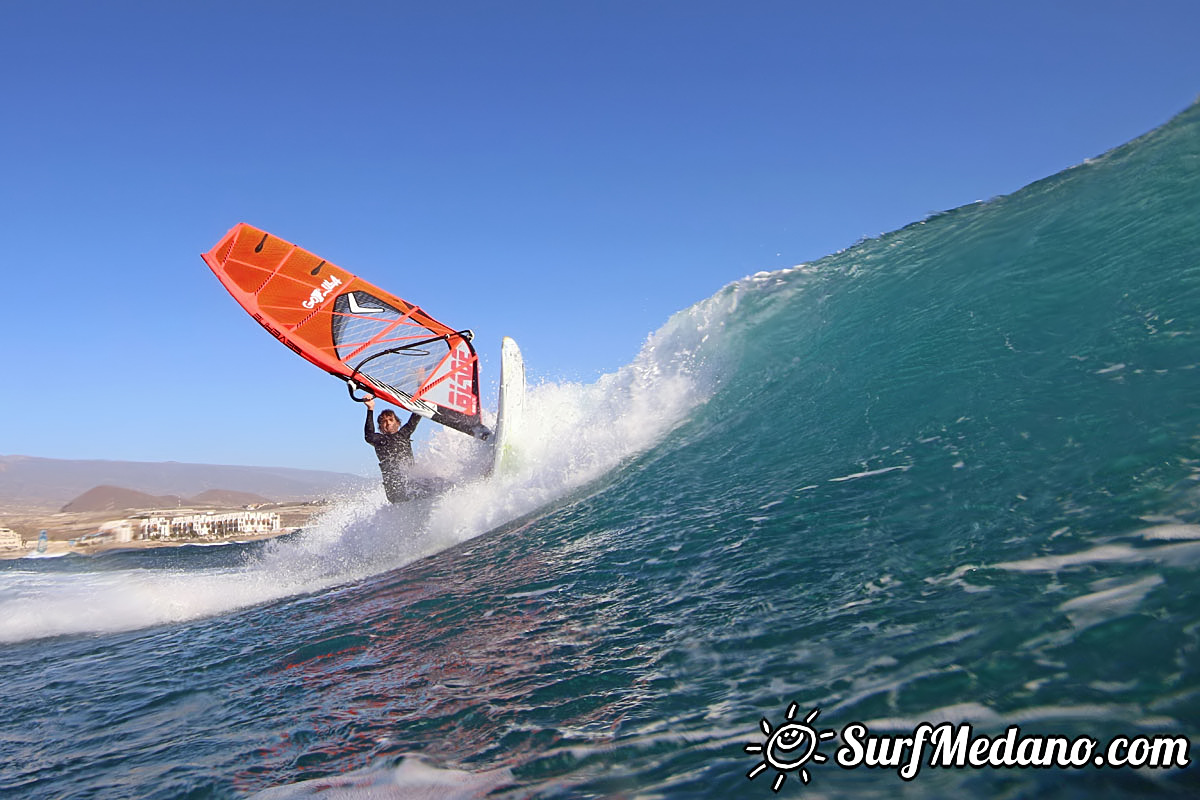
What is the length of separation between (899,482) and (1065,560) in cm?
154

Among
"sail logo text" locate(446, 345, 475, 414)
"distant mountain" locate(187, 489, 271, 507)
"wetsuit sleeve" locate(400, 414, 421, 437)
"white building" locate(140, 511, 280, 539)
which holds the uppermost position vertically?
"sail logo text" locate(446, 345, 475, 414)

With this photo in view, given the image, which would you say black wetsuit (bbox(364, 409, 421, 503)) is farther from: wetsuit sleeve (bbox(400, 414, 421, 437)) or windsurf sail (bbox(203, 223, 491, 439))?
windsurf sail (bbox(203, 223, 491, 439))

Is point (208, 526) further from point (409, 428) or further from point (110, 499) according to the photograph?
point (110, 499)

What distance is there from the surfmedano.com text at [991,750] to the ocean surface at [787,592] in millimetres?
36

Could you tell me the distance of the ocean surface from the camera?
2.27m

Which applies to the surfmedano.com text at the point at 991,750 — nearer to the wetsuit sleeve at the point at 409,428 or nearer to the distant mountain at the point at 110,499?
the wetsuit sleeve at the point at 409,428

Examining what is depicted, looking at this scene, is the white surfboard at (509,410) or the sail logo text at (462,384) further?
the sail logo text at (462,384)

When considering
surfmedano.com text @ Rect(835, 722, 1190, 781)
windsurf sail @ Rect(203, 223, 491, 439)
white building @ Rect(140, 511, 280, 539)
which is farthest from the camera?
white building @ Rect(140, 511, 280, 539)

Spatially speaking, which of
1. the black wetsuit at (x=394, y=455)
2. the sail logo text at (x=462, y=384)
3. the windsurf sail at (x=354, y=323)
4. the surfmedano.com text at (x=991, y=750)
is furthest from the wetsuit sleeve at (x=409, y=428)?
the surfmedano.com text at (x=991, y=750)

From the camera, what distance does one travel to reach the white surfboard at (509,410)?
342 inches

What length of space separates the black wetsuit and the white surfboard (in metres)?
1.06

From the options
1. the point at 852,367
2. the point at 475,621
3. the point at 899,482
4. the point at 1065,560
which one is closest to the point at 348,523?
the point at 475,621

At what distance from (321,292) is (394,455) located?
3027 millimetres

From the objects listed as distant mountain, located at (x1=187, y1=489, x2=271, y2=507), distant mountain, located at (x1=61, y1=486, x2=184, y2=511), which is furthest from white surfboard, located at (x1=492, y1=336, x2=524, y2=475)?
distant mountain, located at (x1=61, y1=486, x2=184, y2=511)
